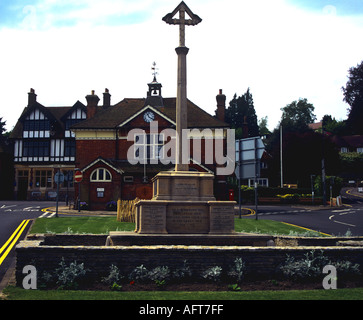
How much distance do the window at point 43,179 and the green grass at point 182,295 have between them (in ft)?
162

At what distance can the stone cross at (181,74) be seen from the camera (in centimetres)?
1464

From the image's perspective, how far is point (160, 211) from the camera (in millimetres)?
13078

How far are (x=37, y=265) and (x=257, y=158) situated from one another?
14.3 m

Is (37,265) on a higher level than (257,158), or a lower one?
lower

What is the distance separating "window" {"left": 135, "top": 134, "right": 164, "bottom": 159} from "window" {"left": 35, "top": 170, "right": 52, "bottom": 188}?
1953cm

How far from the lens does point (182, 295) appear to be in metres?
8.59

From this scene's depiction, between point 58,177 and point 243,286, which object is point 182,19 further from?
point 58,177

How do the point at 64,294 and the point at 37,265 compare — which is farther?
the point at 37,265

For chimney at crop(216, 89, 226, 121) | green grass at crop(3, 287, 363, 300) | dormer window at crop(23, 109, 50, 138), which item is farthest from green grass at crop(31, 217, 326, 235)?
dormer window at crop(23, 109, 50, 138)

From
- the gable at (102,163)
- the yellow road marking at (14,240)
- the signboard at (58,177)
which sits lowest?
the yellow road marking at (14,240)

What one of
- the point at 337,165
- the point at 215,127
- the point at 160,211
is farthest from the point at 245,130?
the point at 160,211

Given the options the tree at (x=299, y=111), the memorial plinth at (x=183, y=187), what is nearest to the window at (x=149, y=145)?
the memorial plinth at (x=183, y=187)

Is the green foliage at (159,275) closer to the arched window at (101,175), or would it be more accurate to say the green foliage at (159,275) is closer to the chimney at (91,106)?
the arched window at (101,175)
